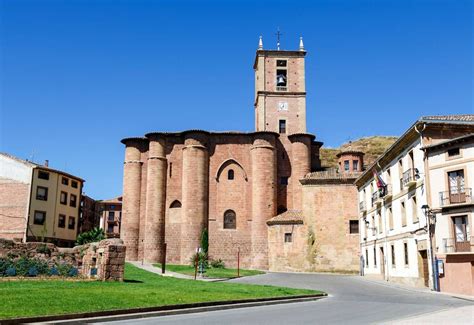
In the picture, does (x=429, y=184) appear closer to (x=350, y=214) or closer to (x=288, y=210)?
(x=350, y=214)

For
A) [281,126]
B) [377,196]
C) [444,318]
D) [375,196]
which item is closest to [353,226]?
[375,196]

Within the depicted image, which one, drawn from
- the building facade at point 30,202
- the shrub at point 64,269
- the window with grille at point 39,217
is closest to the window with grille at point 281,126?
the building facade at point 30,202

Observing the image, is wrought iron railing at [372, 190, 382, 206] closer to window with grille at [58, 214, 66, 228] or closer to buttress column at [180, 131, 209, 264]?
buttress column at [180, 131, 209, 264]

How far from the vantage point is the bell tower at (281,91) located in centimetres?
5216

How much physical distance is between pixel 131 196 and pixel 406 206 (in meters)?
30.2

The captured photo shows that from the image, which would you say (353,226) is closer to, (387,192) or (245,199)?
(245,199)

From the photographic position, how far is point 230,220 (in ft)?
157

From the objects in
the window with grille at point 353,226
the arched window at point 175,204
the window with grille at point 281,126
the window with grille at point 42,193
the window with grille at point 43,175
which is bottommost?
the window with grille at point 353,226

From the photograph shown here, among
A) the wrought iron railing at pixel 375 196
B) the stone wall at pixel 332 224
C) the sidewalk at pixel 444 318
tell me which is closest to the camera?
the sidewalk at pixel 444 318

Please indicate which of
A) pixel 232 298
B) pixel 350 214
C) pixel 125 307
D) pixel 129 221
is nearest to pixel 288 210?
pixel 350 214

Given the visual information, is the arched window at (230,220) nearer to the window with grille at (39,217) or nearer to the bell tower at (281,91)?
the bell tower at (281,91)

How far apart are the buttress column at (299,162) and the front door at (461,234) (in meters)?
24.7

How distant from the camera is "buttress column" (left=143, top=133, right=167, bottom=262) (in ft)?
154

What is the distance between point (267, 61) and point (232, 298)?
135ft
